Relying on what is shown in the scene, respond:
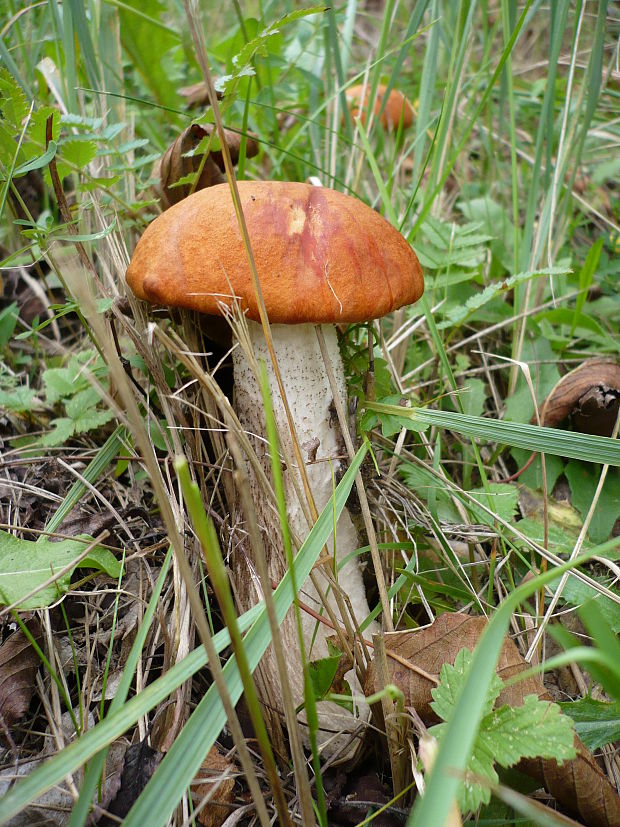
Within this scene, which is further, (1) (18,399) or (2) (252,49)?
(1) (18,399)

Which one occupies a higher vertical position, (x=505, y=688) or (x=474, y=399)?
(x=474, y=399)

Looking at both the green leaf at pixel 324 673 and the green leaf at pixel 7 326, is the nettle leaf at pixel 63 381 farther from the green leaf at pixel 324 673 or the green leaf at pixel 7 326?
the green leaf at pixel 324 673

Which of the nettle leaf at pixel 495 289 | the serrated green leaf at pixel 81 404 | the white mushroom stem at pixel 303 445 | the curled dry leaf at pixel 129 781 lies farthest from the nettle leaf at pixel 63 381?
the nettle leaf at pixel 495 289

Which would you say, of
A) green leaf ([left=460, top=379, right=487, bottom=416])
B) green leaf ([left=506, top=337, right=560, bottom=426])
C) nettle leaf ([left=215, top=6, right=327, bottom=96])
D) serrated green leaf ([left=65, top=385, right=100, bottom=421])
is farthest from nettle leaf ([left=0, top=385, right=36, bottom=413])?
green leaf ([left=506, top=337, right=560, bottom=426])

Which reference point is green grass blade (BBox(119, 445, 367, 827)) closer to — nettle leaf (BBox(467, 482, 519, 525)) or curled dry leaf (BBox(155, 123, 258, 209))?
nettle leaf (BBox(467, 482, 519, 525))

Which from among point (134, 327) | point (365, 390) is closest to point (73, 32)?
point (134, 327)

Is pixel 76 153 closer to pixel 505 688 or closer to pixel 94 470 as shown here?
pixel 94 470

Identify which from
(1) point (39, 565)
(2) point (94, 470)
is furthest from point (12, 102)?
(1) point (39, 565)

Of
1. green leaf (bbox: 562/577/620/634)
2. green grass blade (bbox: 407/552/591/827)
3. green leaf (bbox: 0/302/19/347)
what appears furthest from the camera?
green leaf (bbox: 0/302/19/347)

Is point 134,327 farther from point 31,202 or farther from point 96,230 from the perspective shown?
point 31,202
